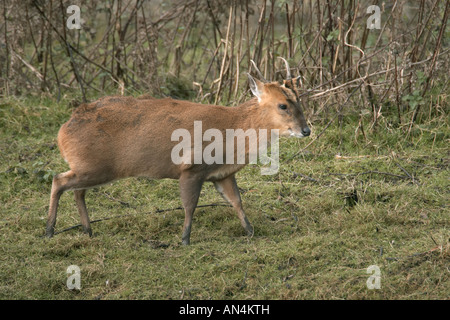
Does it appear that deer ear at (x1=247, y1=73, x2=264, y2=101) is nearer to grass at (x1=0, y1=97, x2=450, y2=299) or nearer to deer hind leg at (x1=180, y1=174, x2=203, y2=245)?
deer hind leg at (x1=180, y1=174, x2=203, y2=245)

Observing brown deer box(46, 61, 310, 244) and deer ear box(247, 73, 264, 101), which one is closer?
brown deer box(46, 61, 310, 244)

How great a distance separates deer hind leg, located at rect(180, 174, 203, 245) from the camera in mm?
5406

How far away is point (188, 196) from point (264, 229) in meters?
0.78

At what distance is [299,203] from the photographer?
6.16 meters

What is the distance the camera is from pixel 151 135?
17.9ft

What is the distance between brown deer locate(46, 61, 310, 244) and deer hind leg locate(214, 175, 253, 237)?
0.01 m

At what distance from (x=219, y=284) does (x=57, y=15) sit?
5604 millimetres

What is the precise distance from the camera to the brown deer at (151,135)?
17.8 feet

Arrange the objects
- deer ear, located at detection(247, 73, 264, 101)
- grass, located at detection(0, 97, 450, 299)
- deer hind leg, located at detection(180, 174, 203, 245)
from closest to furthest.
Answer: grass, located at detection(0, 97, 450, 299) < deer hind leg, located at detection(180, 174, 203, 245) < deer ear, located at detection(247, 73, 264, 101)

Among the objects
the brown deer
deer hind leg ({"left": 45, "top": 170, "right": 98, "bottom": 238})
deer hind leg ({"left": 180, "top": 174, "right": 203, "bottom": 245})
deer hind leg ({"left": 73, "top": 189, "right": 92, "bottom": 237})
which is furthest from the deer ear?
deer hind leg ({"left": 73, "top": 189, "right": 92, "bottom": 237})

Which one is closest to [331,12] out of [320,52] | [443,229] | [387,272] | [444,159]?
[320,52]

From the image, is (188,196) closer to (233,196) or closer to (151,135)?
(233,196)
